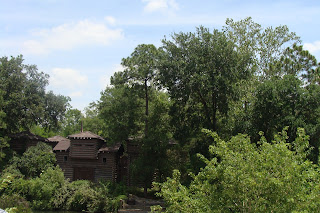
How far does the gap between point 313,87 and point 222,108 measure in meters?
6.78

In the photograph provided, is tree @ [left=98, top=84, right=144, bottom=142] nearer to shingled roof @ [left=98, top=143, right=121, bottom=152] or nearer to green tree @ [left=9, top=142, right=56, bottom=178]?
shingled roof @ [left=98, top=143, right=121, bottom=152]

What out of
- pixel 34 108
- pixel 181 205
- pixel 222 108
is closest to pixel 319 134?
pixel 222 108

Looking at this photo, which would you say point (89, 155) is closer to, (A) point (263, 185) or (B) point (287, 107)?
(B) point (287, 107)

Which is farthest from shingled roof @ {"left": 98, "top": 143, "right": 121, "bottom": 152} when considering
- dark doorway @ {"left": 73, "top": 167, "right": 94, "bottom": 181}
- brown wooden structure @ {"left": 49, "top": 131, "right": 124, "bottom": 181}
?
dark doorway @ {"left": 73, "top": 167, "right": 94, "bottom": 181}

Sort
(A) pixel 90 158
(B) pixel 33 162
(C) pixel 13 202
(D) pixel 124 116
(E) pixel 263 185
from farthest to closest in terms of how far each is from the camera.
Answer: (A) pixel 90 158 → (B) pixel 33 162 → (D) pixel 124 116 → (C) pixel 13 202 → (E) pixel 263 185

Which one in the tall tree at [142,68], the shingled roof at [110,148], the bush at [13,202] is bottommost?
the bush at [13,202]

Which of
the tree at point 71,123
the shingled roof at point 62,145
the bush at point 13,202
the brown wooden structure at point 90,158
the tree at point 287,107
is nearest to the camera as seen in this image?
the tree at point 287,107

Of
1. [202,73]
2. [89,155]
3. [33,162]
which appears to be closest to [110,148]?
[89,155]

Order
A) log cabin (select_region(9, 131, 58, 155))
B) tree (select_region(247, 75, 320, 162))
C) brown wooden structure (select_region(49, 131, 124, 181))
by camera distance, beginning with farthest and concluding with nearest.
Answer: log cabin (select_region(9, 131, 58, 155)), brown wooden structure (select_region(49, 131, 124, 181)), tree (select_region(247, 75, 320, 162))

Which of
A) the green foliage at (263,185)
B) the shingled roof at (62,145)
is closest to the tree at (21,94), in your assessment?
the shingled roof at (62,145)

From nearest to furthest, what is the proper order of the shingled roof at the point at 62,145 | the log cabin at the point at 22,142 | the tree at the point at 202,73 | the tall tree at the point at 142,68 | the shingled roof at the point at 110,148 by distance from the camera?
1. the tree at the point at 202,73
2. the tall tree at the point at 142,68
3. the shingled roof at the point at 110,148
4. the shingled roof at the point at 62,145
5. the log cabin at the point at 22,142

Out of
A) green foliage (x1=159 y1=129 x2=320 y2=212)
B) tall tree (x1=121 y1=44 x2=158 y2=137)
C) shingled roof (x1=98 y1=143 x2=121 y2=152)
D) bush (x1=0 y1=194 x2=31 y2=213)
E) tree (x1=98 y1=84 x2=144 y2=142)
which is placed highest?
tall tree (x1=121 y1=44 x2=158 y2=137)

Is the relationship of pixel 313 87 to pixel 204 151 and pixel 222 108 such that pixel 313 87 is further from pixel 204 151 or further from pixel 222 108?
pixel 204 151

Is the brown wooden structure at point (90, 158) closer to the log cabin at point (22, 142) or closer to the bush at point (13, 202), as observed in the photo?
the log cabin at point (22, 142)
